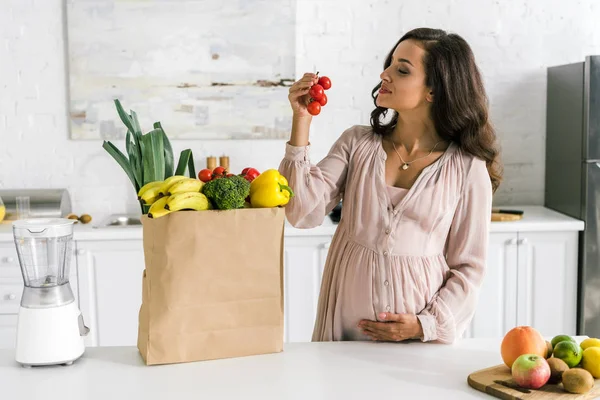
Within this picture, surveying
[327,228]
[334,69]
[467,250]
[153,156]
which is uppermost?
[334,69]

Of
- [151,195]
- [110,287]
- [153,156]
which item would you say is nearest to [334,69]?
[110,287]

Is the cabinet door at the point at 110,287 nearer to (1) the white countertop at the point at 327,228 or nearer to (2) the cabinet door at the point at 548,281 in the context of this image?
(1) the white countertop at the point at 327,228

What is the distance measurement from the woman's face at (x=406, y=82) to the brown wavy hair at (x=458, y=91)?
0.02 metres

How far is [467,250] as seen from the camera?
1.97 m

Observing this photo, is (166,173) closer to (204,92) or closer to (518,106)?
(204,92)

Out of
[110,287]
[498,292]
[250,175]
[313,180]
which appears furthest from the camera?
[498,292]

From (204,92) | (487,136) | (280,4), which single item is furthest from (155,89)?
(487,136)

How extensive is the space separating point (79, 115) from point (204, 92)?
660 millimetres

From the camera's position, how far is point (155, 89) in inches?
151

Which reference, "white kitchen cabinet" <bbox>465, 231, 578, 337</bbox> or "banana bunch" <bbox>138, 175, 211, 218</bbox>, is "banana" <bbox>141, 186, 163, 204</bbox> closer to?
"banana bunch" <bbox>138, 175, 211, 218</bbox>

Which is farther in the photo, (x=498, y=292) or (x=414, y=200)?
(x=498, y=292)

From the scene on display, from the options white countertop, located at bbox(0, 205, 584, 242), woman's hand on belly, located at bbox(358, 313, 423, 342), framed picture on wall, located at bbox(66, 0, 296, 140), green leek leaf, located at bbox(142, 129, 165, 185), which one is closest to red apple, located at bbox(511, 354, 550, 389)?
woman's hand on belly, located at bbox(358, 313, 423, 342)

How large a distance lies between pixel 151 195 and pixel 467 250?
2.82 ft

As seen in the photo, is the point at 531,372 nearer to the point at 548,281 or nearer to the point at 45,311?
the point at 45,311
